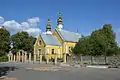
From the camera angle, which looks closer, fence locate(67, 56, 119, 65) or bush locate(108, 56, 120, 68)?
bush locate(108, 56, 120, 68)

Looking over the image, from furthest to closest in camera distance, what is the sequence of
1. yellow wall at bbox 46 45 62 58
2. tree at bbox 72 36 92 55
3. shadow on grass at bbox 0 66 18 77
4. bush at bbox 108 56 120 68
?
yellow wall at bbox 46 45 62 58 → tree at bbox 72 36 92 55 → bush at bbox 108 56 120 68 → shadow on grass at bbox 0 66 18 77

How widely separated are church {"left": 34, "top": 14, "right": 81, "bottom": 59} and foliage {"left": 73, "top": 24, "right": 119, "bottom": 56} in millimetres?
4873

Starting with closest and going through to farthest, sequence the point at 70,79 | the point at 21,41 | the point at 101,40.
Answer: the point at 70,79 < the point at 101,40 < the point at 21,41

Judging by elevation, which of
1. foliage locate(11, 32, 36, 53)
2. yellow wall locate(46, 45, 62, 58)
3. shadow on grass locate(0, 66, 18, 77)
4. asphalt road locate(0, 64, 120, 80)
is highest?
foliage locate(11, 32, 36, 53)

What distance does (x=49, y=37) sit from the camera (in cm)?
6725

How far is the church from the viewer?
210ft

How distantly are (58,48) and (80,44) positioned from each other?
8985 millimetres

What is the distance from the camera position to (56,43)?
2638 inches

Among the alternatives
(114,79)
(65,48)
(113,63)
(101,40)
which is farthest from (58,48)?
(114,79)

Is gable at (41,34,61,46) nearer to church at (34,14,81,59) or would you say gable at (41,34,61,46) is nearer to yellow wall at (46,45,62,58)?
church at (34,14,81,59)

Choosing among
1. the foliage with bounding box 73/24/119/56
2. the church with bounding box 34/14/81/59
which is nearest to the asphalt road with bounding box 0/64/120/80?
the foliage with bounding box 73/24/119/56

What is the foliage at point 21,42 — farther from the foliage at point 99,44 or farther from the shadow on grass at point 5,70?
the shadow on grass at point 5,70

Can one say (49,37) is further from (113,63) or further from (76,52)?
(113,63)

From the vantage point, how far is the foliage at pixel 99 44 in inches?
2111
